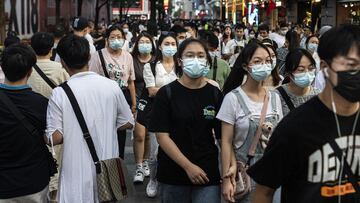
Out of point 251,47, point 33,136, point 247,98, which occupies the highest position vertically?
point 251,47

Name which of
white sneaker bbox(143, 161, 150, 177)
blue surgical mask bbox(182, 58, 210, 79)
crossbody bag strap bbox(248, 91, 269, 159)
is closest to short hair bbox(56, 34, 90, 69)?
blue surgical mask bbox(182, 58, 210, 79)

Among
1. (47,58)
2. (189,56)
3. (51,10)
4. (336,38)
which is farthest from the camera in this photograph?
(51,10)

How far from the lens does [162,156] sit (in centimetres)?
436

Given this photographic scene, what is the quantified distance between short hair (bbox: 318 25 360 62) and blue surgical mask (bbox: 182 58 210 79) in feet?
6.02

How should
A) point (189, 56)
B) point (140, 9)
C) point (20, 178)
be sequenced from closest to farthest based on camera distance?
point (20, 178) → point (189, 56) → point (140, 9)

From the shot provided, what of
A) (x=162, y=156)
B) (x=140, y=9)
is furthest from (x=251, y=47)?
(x=140, y=9)

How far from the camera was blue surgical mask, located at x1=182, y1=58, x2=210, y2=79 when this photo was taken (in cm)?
436

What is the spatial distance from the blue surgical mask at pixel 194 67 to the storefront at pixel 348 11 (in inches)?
830

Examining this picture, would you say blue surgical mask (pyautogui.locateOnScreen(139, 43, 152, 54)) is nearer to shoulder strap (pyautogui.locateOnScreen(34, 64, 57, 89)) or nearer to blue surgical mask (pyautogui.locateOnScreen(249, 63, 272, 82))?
shoulder strap (pyautogui.locateOnScreen(34, 64, 57, 89))

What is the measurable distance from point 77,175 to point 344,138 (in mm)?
2126

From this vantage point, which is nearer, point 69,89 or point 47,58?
point 69,89

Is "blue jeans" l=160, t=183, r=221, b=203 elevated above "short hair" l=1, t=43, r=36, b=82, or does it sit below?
below

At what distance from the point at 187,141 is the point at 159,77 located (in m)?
2.29

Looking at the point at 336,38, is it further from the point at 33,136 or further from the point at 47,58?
the point at 47,58
